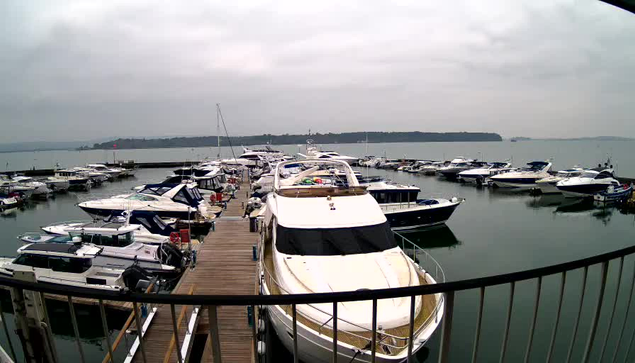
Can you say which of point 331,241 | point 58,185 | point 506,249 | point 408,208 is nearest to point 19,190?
point 58,185

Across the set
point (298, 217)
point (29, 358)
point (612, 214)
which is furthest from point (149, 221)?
point (612, 214)

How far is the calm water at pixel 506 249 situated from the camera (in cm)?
946

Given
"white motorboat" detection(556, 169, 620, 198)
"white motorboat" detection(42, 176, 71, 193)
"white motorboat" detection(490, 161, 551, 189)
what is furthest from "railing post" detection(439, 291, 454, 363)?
"white motorboat" detection(42, 176, 71, 193)

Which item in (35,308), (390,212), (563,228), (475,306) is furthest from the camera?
(563,228)

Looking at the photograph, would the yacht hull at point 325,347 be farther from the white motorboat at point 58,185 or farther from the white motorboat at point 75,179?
the white motorboat at point 75,179

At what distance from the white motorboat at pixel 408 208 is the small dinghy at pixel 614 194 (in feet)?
Result: 55.4

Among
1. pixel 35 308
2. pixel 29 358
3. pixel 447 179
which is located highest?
pixel 35 308

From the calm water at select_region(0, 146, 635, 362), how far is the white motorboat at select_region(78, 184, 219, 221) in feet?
15.0

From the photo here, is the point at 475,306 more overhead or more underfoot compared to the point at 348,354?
more underfoot

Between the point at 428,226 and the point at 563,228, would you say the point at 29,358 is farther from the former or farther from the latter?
the point at 563,228

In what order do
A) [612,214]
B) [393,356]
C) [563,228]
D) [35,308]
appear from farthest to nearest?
[612,214] < [563,228] < [393,356] < [35,308]

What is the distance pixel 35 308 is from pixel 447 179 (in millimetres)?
50740

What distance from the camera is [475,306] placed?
1117 cm

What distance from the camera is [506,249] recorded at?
17.9 m
